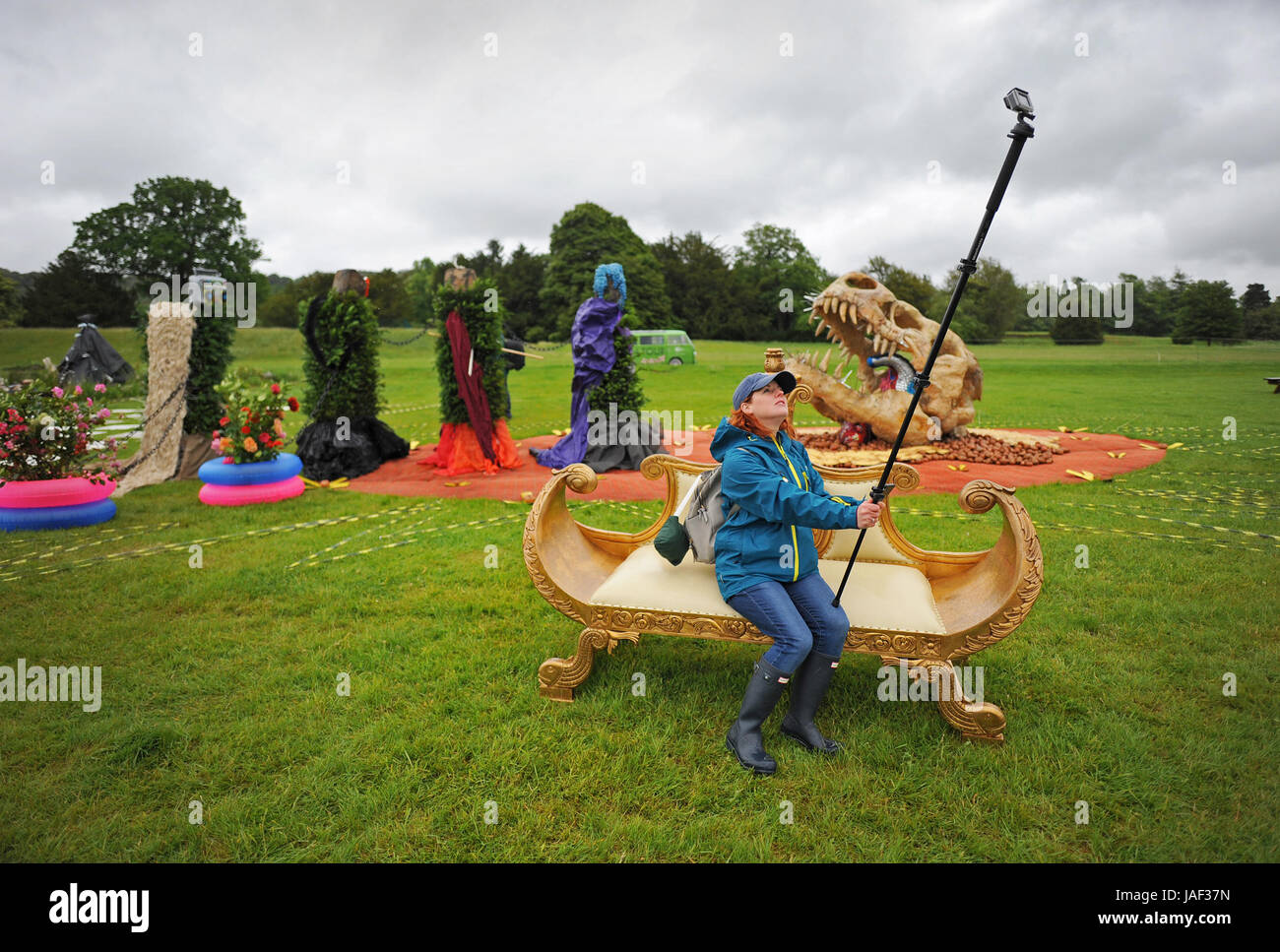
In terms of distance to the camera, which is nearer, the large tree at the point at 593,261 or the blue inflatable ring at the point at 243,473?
the blue inflatable ring at the point at 243,473

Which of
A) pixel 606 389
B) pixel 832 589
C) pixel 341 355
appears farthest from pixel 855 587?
pixel 341 355

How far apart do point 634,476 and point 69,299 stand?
3416cm

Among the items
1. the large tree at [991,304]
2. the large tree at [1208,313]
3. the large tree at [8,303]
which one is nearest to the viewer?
the large tree at [1208,313]

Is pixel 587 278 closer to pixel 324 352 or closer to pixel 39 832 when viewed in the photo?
pixel 324 352

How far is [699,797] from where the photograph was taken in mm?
2990

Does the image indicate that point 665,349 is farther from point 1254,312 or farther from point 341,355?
point 341,355

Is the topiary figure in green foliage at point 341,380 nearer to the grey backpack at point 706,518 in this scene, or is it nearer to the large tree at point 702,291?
the grey backpack at point 706,518

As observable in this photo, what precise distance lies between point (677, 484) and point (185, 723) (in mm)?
2874

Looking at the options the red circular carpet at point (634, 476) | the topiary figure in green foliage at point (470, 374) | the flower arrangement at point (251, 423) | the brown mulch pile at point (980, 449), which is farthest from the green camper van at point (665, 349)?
the flower arrangement at point (251, 423)

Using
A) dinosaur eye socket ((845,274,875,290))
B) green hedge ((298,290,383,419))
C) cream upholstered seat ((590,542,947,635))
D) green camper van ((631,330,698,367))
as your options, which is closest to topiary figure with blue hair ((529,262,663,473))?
green hedge ((298,290,383,419))

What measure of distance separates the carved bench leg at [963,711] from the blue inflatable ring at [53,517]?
25.6 ft

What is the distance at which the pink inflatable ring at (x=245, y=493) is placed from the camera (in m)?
7.86

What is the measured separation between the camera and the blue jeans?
3184 millimetres

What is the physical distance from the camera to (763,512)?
3.21 m
